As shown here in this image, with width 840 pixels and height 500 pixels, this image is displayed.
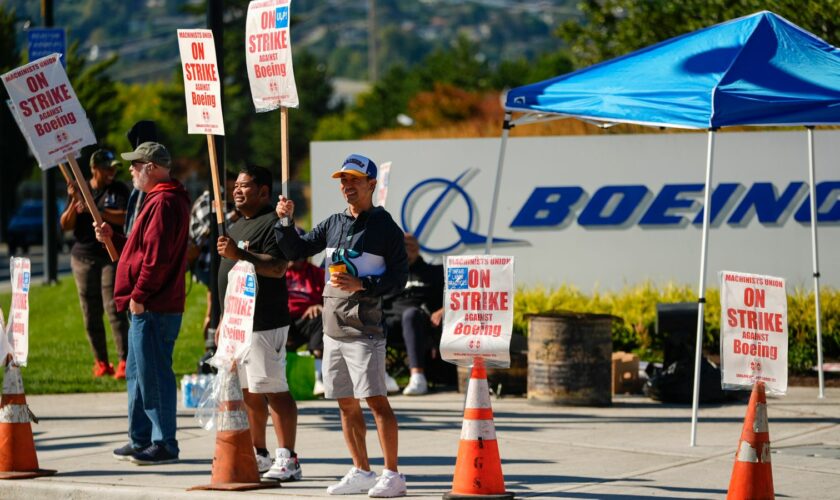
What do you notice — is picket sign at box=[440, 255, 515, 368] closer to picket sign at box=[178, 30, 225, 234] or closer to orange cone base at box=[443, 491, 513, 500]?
orange cone base at box=[443, 491, 513, 500]

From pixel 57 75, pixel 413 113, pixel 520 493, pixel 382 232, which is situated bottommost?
pixel 520 493

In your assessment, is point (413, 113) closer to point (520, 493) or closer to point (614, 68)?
point (614, 68)

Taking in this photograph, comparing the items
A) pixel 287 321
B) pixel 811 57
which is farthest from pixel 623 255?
pixel 287 321

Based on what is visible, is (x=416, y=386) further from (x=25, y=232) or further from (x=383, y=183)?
(x=25, y=232)

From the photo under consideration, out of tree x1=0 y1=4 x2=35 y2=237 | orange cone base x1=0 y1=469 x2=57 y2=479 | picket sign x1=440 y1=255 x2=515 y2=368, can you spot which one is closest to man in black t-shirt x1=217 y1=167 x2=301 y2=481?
picket sign x1=440 y1=255 x2=515 y2=368

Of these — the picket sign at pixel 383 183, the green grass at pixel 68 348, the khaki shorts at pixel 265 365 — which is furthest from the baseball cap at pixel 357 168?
the green grass at pixel 68 348

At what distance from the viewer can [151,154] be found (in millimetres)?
9258

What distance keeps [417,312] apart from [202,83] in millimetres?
4028

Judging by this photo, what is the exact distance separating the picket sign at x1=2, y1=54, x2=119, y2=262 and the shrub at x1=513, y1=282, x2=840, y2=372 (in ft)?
16.7

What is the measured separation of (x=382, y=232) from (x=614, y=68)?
393 centimetres

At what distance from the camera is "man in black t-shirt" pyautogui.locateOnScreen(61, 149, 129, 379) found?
1261 centimetres

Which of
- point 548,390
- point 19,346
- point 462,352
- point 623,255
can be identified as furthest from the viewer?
point 623,255

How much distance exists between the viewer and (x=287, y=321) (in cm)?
880

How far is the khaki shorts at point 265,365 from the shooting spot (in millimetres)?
8602
